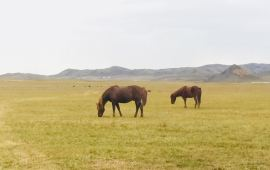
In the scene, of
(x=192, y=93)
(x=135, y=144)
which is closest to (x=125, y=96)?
(x=192, y=93)

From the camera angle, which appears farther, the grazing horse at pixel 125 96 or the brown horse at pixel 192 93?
the brown horse at pixel 192 93

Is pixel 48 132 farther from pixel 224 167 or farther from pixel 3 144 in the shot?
pixel 224 167

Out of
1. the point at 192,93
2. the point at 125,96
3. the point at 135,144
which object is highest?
the point at 125,96

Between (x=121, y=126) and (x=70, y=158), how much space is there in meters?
8.86

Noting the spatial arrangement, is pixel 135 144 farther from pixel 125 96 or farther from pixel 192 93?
pixel 192 93

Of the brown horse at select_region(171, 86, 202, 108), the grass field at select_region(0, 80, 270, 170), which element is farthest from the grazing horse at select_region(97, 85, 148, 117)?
the brown horse at select_region(171, 86, 202, 108)

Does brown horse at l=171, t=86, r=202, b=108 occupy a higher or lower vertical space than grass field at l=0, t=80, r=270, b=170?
higher

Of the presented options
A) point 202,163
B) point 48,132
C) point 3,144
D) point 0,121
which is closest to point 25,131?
point 48,132

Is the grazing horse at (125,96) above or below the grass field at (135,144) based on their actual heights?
above

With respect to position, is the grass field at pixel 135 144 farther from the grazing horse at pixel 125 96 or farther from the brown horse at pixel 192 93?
the brown horse at pixel 192 93

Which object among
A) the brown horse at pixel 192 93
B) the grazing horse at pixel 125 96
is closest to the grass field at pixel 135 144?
the grazing horse at pixel 125 96

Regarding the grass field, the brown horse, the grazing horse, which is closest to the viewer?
the grass field

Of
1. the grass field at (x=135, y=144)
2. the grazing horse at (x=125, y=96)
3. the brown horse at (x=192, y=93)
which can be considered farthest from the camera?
the brown horse at (x=192, y=93)

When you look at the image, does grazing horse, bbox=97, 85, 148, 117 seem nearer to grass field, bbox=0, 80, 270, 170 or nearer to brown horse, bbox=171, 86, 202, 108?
grass field, bbox=0, 80, 270, 170
